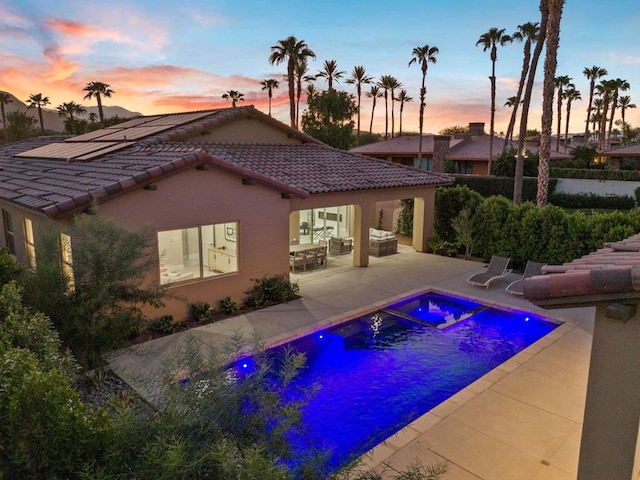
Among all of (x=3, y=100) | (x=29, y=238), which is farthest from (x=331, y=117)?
(x=3, y=100)

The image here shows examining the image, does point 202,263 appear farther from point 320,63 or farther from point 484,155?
point 320,63

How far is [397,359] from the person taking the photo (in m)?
11.1

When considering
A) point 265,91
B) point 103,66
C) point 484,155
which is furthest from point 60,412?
point 265,91

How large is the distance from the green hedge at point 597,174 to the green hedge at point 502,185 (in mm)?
1564

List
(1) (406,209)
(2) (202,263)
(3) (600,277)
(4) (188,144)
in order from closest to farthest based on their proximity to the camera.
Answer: (3) (600,277) < (2) (202,263) < (4) (188,144) < (1) (406,209)

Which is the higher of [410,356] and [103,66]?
[103,66]

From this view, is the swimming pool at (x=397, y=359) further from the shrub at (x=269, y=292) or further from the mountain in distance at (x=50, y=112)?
the mountain in distance at (x=50, y=112)

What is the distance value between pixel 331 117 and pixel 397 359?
78.1 feet

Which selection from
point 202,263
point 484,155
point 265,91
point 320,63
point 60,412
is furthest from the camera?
point 265,91

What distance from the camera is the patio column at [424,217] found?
2181cm

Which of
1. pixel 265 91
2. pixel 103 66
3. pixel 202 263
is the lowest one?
pixel 202 263

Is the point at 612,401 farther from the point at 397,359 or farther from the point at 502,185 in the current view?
the point at 502,185

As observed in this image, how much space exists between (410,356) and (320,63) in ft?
164

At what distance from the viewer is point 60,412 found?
368cm
